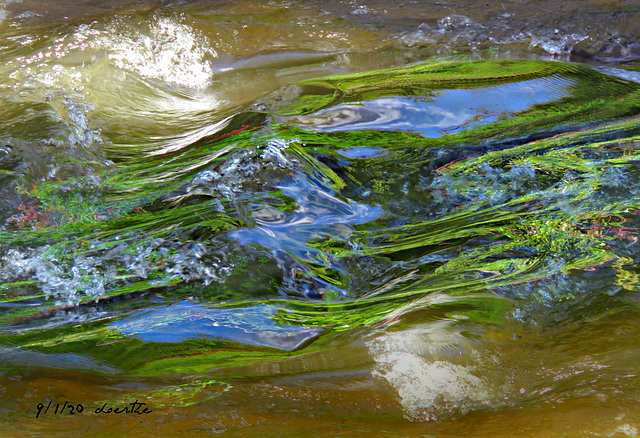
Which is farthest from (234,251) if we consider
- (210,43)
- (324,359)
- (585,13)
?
(585,13)

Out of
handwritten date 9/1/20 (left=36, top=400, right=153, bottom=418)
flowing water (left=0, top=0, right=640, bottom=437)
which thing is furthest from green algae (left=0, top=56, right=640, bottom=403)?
handwritten date 9/1/20 (left=36, top=400, right=153, bottom=418)

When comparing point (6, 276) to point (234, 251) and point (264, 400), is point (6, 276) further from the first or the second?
point (264, 400)

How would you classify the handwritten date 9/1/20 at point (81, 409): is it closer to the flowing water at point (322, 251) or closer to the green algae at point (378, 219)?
the flowing water at point (322, 251)

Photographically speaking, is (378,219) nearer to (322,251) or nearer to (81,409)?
(322,251)

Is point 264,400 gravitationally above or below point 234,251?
below

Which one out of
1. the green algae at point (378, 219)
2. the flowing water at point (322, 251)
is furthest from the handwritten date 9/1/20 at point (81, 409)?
the green algae at point (378, 219)

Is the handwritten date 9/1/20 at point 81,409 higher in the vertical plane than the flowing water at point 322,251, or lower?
lower

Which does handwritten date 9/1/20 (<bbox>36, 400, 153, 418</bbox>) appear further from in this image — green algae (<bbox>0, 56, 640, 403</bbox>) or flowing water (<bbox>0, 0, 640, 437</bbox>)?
green algae (<bbox>0, 56, 640, 403</bbox>)

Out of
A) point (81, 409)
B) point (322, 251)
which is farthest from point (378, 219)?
point (81, 409)
